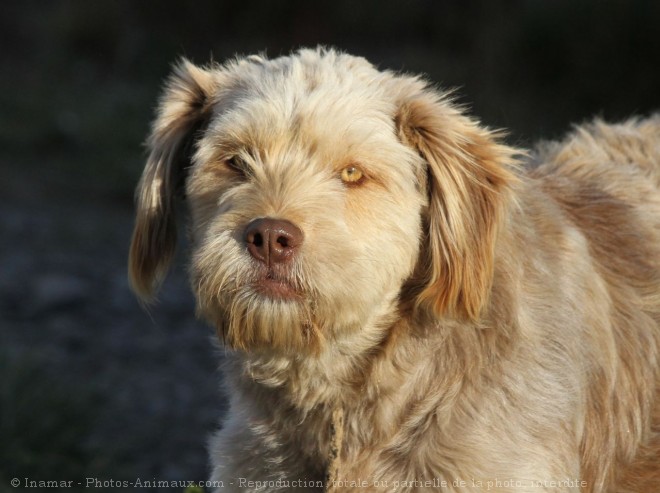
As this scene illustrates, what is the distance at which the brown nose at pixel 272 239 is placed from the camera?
350 cm

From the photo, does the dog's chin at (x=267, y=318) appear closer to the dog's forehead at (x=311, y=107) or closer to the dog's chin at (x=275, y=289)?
the dog's chin at (x=275, y=289)

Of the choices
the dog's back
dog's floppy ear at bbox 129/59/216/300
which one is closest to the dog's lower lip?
dog's floppy ear at bbox 129/59/216/300

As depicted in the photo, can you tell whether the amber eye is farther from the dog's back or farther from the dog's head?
the dog's back

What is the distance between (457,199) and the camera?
151 inches

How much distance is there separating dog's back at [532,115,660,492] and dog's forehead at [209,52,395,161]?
2.85 ft

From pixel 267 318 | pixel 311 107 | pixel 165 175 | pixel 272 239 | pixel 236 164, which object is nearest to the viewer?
pixel 272 239

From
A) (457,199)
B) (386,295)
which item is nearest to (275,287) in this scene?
(386,295)

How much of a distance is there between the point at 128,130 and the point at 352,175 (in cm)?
805

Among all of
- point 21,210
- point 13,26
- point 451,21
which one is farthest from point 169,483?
point 13,26

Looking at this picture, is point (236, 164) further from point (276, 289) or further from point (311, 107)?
point (276, 289)

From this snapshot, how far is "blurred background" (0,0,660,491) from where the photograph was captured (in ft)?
20.3

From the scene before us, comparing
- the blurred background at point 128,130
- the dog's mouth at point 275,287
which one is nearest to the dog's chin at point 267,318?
the dog's mouth at point 275,287

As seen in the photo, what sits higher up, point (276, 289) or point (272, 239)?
point (272, 239)

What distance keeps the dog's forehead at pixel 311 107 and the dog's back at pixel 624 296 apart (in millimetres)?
868
